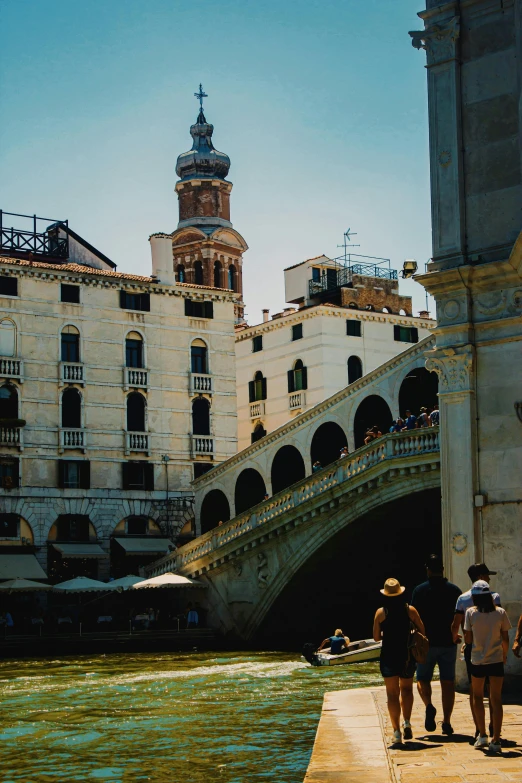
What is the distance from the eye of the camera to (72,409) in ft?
159

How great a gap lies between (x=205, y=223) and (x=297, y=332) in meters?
21.4

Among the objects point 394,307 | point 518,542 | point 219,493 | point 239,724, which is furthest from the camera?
point 394,307

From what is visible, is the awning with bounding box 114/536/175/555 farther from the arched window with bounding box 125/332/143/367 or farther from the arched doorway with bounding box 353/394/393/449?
the arched doorway with bounding box 353/394/393/449

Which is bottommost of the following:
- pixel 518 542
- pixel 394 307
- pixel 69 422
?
pixel 518 542

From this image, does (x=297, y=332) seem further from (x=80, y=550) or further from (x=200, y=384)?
(x=80, y=550)

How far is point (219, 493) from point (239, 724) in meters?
29.7

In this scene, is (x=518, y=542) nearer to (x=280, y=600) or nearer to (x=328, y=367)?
(x=280, y=600)

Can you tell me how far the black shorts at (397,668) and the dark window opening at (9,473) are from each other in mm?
35131

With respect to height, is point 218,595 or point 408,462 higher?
point 408,462

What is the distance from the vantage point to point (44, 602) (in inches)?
1839

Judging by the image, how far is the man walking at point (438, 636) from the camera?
13.6m

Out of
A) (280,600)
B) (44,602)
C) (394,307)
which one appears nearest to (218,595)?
(280,600)

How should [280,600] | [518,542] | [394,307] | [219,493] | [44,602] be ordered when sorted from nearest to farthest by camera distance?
[518,542]
[280,600]
[44,602]
[219,493]
[394,307]

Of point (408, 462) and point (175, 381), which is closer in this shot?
point (408, 462)
